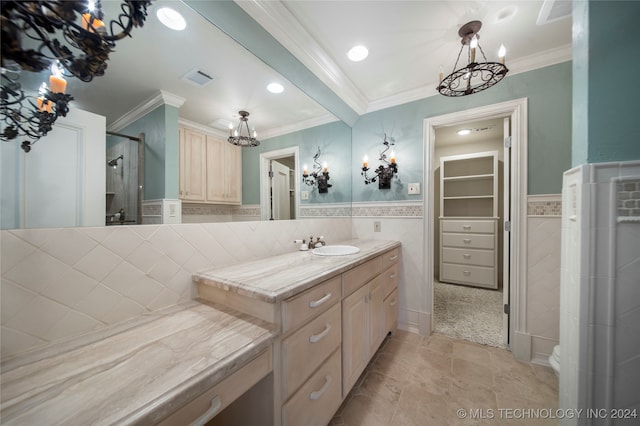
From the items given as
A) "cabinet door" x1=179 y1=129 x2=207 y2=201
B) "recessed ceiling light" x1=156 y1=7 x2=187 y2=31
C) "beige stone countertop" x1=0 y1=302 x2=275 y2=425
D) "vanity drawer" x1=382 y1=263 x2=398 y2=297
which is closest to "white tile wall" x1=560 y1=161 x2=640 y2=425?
"vanity drawer" x1=382 y1=263 x2=398 y2=297

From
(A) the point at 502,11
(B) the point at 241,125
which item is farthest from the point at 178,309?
(A) the point at 502,11

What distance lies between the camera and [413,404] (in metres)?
1.30

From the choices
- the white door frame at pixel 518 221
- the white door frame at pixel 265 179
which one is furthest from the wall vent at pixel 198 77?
the white door frame at pixel 518 221

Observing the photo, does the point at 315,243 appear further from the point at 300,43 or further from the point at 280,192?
the point at 300,43

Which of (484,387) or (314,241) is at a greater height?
(314,241)

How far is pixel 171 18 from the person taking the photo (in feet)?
3.14

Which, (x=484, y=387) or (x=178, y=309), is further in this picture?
(x=484, y=387)

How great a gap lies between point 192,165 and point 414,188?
187cm

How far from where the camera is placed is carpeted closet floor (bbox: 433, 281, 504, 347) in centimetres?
202

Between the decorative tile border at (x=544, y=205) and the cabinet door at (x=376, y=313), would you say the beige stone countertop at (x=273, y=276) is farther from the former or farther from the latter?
the decorative tile border at (x=544, y=205)

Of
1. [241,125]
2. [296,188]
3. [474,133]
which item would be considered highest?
[474,133]

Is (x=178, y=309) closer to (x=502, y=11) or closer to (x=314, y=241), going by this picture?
(x=314, y=241)

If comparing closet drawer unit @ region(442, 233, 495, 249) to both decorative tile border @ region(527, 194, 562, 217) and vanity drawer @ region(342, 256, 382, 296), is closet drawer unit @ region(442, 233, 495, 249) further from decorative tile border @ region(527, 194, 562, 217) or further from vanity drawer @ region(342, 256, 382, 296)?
vanity drawer @ region(342, 256, 382, 296)

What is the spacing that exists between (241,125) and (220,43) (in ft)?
1.37
